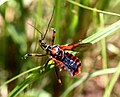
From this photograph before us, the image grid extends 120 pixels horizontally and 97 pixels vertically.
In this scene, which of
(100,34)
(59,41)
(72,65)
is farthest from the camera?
(59,41)

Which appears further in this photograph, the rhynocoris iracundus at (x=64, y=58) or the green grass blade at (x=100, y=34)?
the rhynocoris iracundus at (x=64, y=58)

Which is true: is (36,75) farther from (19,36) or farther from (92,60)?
(92,60)

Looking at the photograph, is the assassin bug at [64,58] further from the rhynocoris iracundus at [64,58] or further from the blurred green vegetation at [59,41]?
the blurred green vegetation at [59,41]

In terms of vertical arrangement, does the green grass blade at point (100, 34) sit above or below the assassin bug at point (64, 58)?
above

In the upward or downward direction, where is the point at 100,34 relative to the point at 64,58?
upward

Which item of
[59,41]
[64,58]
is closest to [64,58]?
[64,58]

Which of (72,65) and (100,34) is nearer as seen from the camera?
(100,34)

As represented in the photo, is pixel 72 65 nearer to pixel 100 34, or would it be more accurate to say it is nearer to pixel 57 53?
pixel 57 53

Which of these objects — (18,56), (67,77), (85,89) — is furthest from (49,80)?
(85,89)

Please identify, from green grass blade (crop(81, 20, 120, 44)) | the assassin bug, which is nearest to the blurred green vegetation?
the assassin bug

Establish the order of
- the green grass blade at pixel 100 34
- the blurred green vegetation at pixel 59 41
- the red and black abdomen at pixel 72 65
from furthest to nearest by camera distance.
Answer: the blurred green vegetation at pixel 59 41, the red and black abdomen at pixel 72 65, the green grass blade at pixel 100 34

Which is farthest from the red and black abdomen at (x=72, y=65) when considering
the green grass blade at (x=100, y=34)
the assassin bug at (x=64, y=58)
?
the green grass blade at (x=100, y=34)
